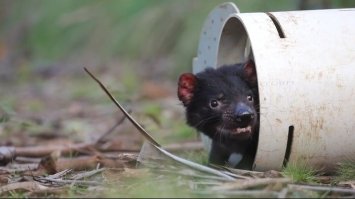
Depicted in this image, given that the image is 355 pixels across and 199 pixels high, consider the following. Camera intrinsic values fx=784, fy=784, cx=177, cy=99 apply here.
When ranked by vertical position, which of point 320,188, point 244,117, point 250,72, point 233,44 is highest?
point 233,44

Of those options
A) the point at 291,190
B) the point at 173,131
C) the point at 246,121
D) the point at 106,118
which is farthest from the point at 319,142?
the point at 106,118

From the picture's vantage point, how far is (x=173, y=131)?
7.20 m

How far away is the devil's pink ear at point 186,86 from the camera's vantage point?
5.00 metres

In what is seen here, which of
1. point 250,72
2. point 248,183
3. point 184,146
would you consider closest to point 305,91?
point 250,72

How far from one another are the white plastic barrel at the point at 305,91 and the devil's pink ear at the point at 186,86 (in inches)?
24.9

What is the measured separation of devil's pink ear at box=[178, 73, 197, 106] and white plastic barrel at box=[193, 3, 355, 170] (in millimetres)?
631

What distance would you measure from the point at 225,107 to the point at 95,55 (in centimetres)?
716

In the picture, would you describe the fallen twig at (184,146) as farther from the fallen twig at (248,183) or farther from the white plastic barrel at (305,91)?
the fallen twig at (248,183)

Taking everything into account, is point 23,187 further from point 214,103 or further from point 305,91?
point 305,91

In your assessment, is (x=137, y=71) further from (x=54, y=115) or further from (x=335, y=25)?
(x=335, y=25)

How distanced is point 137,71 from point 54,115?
3003 millimetres

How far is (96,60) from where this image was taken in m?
11.7

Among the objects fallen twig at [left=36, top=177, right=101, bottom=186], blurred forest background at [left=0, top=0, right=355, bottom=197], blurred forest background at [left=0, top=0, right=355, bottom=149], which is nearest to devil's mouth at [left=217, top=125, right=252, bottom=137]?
fallen twig at [left=36, top=177, right=101, bottom=186]

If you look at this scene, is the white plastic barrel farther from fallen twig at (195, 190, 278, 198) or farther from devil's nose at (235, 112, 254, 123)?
fallen twig at (195, 190, 278, 198)
